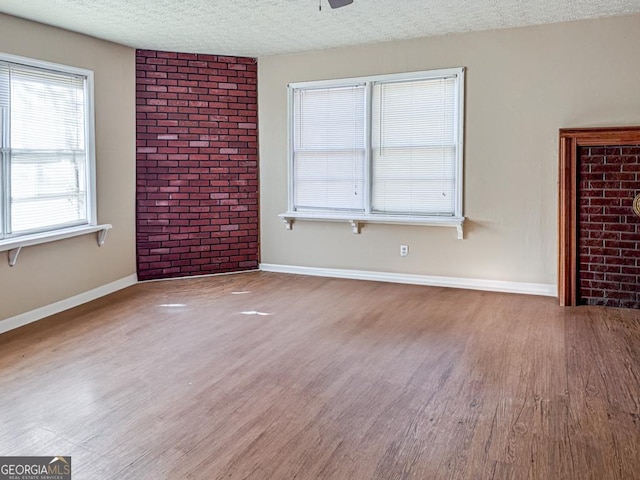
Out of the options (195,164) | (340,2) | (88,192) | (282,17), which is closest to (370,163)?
(282,17)

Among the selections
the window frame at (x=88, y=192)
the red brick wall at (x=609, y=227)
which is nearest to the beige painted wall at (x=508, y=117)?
the red brick wall at (x=609, y=227)

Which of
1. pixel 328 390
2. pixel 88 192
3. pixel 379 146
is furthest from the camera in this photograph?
pixel 379 146

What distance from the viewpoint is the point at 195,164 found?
241 inches

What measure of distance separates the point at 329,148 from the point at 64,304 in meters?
3.11

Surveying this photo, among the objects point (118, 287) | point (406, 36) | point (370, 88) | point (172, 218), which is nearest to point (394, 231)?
point (370, 88)

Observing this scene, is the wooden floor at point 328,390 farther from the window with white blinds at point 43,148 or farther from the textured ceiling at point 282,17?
the textured ceiling at point 282,17

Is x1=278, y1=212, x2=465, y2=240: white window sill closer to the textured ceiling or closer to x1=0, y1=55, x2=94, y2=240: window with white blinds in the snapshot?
the textured ceiling

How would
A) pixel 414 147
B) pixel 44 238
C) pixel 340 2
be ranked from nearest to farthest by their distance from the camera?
pixel 340 2
pixel 44 238
pixel 414 147

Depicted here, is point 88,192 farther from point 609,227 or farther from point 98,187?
point 609,227

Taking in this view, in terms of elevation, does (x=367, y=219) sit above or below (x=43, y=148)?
below

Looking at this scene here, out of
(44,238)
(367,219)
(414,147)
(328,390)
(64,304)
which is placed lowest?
(328,390)

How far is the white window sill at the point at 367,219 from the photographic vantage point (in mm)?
5512

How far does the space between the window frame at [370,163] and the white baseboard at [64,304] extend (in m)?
1.89

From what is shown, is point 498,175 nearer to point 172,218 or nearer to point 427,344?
point 427,344
